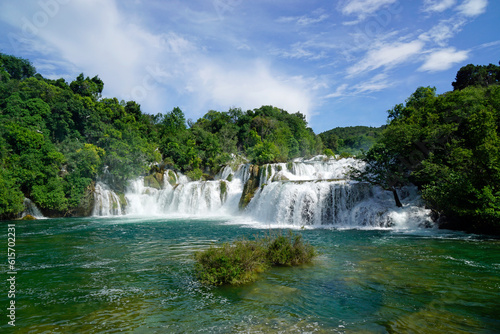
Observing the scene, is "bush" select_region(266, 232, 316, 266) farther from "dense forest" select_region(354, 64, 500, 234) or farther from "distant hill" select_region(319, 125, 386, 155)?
"distant hill" select_region(319, 125, 386, 155)

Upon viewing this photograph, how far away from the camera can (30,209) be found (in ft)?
85.9

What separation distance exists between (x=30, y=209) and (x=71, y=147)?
7.49 m

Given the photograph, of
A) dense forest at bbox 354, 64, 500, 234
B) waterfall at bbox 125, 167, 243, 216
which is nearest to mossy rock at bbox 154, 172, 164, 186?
waterfall at bbox 125, 167, 243, 216

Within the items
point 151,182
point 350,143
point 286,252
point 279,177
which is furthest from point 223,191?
point 350,143

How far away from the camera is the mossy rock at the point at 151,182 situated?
35.6m

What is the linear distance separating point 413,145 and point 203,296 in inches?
697

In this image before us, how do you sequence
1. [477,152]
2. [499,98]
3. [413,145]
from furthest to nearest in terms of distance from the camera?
1. [413,145]
2. [499,98]
3. [477,152]

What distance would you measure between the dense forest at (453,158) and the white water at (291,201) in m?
1.38

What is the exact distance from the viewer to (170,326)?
5156 mm

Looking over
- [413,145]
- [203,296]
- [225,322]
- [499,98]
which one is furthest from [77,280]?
[499,98]

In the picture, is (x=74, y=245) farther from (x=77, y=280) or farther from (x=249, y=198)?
(x=249, y=198)

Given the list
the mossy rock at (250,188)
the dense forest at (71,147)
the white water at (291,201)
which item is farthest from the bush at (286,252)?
the dense forest at (71,147)

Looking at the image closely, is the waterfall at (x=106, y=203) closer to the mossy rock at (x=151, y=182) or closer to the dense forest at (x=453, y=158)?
the mossy rock at (x=151, y=182)

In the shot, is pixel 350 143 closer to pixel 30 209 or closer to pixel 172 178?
pixel 172 178
